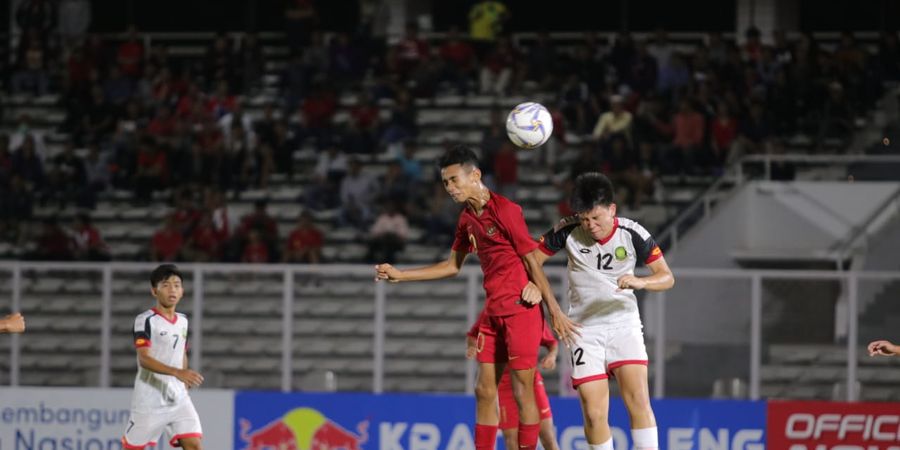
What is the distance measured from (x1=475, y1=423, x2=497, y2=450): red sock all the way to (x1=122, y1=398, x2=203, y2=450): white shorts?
7.55 feet

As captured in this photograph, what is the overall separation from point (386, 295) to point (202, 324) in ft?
6.10

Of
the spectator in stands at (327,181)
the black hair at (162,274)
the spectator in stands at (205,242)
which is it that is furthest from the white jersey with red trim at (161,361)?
the spectator in stands at (327,181)

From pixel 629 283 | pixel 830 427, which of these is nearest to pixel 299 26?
pixel 830 427

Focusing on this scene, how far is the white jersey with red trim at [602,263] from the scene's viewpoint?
9.55 metres

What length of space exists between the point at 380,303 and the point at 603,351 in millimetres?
5851

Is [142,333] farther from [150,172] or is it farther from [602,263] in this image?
[150,172]

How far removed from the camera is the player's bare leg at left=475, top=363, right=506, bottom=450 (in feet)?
32.7

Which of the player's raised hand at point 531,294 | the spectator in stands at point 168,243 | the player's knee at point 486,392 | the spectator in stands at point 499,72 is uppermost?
the spectator in stands at point 499,72

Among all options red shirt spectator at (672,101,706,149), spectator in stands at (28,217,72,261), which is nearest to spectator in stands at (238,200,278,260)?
spectator in stands at (28,217,72,261)

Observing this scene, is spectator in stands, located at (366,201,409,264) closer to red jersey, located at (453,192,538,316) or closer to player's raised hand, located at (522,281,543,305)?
red jersey, located at (453,192,538,316)

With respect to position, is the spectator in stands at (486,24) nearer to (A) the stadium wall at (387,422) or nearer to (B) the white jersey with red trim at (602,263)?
(A) the stadium wall at (387,422)

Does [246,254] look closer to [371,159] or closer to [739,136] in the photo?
[371,159]

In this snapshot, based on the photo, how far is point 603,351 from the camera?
966 cm

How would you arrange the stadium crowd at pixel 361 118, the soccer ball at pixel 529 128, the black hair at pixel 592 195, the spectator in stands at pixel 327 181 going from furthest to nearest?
the spectator in stands at pixel 327 181, the stadium crowd at pixel 361 118, the soccer ball at pixel 529 128, the black hair at pixel 592 195
